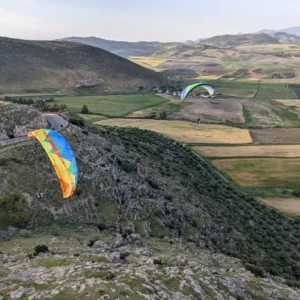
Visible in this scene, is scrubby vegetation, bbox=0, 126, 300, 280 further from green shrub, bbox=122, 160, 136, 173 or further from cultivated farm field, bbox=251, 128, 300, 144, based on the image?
cultivated farm field, bbox=251, 128, 300, 144

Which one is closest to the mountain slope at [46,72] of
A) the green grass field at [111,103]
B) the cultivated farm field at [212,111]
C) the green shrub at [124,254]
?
the green grass field at [111,103]

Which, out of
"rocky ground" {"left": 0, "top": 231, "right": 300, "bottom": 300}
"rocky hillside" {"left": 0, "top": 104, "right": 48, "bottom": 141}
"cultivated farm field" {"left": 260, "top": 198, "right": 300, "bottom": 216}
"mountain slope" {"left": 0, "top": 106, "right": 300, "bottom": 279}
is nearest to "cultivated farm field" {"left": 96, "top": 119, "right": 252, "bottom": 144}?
"cultivated farm field" {"left": 260, "top": 198, "right": 300, "bottom": 216}

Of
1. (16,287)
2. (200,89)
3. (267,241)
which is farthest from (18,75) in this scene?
(16,287)

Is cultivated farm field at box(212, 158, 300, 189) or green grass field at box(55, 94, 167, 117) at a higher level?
green grass field at box(55, 94, 167, 117)

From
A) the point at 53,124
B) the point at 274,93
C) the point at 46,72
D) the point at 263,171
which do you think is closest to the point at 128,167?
the point at 53,124

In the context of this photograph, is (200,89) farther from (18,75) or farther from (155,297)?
(155,297)

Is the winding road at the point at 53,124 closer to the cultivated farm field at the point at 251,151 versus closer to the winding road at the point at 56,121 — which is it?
the winding road at the point at 56,121
